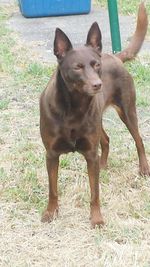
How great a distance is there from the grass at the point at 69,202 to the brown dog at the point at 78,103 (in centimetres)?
15

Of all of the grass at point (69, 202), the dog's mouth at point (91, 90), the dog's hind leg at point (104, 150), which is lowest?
the grass at point (69, 202)

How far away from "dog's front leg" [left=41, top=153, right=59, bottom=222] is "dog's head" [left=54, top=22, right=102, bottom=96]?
0.58 m

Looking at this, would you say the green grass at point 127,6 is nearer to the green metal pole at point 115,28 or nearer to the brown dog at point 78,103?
the green metal pole at point 115,28

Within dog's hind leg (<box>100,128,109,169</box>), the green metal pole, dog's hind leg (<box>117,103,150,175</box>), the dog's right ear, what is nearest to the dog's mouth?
the dog's right ear

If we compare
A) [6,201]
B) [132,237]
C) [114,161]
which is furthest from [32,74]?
[132,237]

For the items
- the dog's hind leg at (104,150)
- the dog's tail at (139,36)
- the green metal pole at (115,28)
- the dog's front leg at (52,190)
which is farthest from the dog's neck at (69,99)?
the green metal pole at (115,28)

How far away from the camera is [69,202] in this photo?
3959 millimetres

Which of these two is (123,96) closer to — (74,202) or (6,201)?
(74,202)

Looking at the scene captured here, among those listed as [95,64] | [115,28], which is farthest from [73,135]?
[115,28]

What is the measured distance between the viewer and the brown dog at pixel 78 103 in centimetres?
318

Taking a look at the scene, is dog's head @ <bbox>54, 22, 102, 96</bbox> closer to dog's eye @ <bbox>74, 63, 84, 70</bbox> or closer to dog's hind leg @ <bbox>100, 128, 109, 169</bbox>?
dog's eye @ <bbox>74, 63, 84, 70</bbox>

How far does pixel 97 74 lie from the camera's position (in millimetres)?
3166

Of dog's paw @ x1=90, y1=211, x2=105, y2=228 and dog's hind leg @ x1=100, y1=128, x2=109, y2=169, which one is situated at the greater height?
dog's hind leg @ x1=100, y1=128, x2=109, y2=169

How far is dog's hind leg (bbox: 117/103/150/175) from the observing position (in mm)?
4215
